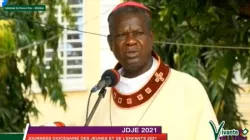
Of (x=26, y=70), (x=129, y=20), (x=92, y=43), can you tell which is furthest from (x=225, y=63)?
(x=26, y=70)

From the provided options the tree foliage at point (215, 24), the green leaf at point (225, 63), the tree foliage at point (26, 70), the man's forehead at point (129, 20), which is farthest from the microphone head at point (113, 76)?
the tree foliage at point (26, 70)

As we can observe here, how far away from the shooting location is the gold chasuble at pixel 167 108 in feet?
6.12

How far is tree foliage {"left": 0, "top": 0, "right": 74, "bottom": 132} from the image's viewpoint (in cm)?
434

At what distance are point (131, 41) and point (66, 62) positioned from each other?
11.4 feet

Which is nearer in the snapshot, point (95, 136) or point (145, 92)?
point (95, 136)

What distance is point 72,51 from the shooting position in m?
5.30

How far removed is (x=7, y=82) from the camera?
4.71 metres

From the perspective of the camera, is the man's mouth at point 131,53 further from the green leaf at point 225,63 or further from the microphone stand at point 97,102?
the green leaf at point 225,63

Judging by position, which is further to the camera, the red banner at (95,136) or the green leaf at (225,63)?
the green leaf at (225,63)

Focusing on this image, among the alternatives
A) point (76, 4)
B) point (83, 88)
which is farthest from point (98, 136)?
point (76, 4)

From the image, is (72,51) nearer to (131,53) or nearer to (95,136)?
(131,53)

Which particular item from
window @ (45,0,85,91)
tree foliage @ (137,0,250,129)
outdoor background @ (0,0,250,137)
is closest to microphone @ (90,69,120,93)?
tree foliage @ (137,0,250,129)

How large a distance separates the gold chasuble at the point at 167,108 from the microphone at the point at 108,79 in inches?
2.1

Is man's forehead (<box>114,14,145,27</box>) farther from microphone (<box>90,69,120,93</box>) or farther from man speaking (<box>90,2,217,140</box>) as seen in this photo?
microphone (<box>90,69,120,93</box>)
